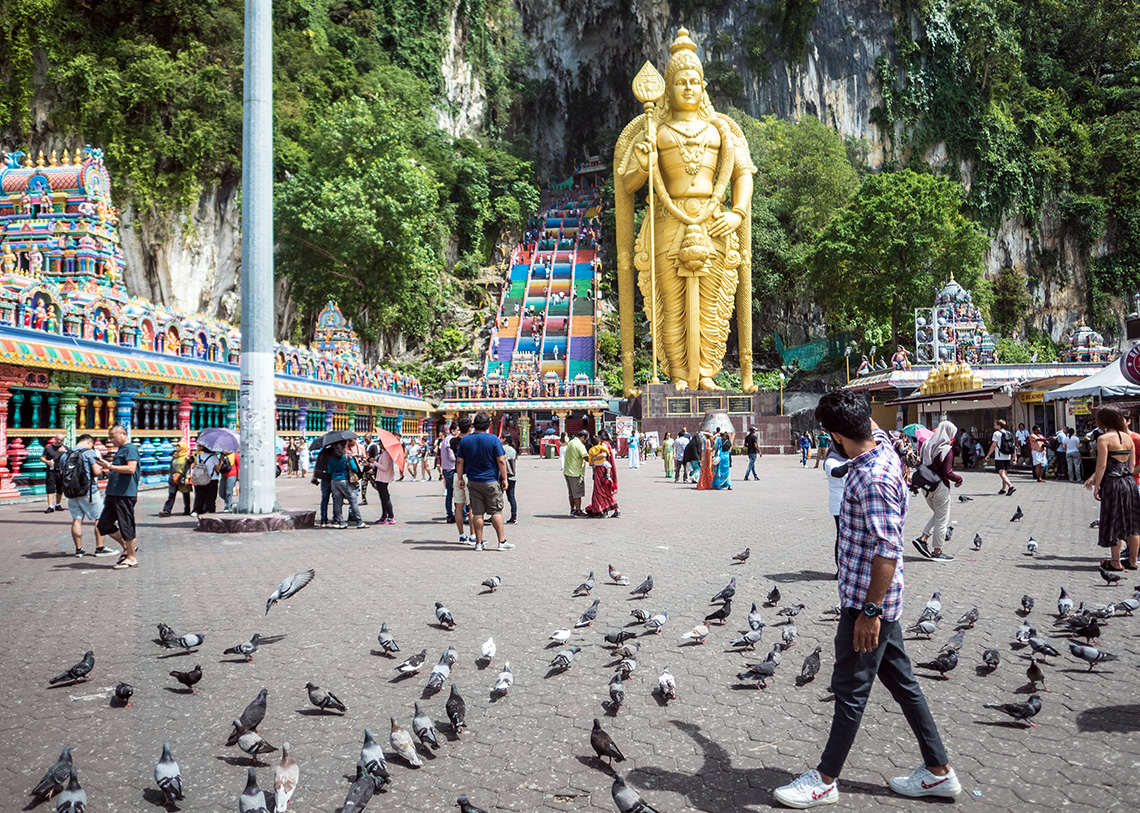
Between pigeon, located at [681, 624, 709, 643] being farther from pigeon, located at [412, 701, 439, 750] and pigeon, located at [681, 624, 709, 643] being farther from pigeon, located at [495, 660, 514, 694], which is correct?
pigeon, located at [412, 701, 439, 750]

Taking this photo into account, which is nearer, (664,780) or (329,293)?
(664,780)

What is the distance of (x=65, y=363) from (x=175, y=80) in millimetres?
16921

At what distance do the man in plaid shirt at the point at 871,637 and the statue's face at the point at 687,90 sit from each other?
2522cm

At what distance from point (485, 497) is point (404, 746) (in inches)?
196

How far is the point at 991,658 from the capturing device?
4020 mm

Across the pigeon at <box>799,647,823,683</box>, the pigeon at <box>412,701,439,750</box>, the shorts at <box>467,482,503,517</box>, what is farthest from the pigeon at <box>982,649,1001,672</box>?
the shorts at <box>467,482,503,517</box>

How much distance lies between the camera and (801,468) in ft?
70.5

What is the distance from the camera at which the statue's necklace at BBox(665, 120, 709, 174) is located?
26.0 meters

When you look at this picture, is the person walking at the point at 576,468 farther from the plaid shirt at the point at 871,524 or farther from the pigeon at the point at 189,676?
the plaid shirt at the point at 871,524

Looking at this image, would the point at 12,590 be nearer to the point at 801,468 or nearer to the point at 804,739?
the point at 804,739

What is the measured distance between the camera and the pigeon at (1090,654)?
395 cm

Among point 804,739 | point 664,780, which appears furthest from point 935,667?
point 664,780

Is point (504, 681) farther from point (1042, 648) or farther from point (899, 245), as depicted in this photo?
point (899, 245)

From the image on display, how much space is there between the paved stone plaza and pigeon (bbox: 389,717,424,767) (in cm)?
5
